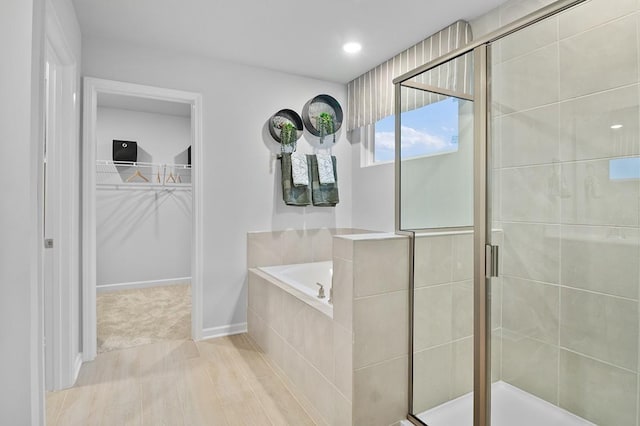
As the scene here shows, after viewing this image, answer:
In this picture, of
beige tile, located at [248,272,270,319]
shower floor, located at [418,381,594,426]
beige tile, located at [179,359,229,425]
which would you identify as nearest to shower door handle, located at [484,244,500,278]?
shower floor, located at [418,381,594,426]

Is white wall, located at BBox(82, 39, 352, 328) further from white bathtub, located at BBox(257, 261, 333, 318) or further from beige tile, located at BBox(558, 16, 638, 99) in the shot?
beige tile, located at BBox(558, 16, 638, 99)

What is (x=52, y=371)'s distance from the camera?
2.17 m

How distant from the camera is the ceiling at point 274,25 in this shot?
7.41 ft

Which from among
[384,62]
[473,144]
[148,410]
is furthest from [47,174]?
[384,62]

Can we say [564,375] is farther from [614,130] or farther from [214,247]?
[214,247]

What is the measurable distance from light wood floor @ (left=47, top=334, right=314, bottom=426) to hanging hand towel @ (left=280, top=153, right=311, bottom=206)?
4.22 feet

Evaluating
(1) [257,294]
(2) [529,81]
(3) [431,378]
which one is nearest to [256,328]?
(1) [257,294]

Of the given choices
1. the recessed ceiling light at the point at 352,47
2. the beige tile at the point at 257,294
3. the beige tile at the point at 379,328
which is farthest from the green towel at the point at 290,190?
the beige tile at the point at 379,328

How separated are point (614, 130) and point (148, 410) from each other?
8.35 feet

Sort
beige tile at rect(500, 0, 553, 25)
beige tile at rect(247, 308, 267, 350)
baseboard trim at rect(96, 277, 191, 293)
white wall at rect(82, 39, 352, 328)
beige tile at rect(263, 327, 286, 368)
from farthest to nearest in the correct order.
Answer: baseboard trim at rect(96, 277, 191, 293) < white wall at rect(82, 39, 352, 328) < beige tile at rect(247, 308, 267, 350) < beige tile at rect(263, 327, 286, 368) < beige tile at rect(500, 0, 553, 25)

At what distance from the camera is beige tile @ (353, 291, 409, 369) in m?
1.61

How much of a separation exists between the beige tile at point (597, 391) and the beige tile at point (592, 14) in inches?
51.1

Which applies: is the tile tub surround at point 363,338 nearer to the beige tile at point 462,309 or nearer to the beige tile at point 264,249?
the beige tile at point 462,309

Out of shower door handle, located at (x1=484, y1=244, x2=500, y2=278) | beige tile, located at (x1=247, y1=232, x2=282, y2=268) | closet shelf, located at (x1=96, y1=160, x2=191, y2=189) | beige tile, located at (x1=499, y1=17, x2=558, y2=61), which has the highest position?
beige tile, located at (x1=499, y1=17, x2=558, y2=61)
